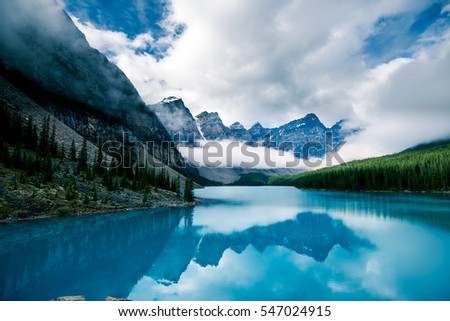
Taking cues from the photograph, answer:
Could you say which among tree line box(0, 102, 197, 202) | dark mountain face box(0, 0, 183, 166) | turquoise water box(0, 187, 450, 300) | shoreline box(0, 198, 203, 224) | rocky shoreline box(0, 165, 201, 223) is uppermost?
dark mountain face box(0, 0, 183, 166)

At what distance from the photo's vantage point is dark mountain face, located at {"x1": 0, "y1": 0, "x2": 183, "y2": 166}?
362 ft

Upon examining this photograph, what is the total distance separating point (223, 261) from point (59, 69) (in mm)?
152274

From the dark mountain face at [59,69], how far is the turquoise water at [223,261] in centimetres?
10544

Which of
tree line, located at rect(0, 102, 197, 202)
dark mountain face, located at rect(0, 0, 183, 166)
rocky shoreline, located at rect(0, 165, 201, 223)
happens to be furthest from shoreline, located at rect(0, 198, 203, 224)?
dark mountain face, located at rect(0, 0, 183, 166)

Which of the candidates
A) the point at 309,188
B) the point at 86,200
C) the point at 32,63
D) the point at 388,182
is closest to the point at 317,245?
the point at 86,200

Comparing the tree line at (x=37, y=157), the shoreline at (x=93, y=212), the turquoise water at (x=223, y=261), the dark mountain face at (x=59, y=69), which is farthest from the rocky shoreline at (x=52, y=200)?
the dark mountain face at (x=59, y=69)

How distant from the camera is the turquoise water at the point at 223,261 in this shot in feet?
51.7

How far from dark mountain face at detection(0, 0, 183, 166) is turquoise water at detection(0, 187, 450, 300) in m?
105

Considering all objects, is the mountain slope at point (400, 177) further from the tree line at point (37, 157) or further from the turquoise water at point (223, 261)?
the tree line at point (37, 157)

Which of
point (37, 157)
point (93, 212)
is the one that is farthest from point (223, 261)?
point (37, 157)

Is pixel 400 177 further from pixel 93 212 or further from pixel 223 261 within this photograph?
pixel 93 212

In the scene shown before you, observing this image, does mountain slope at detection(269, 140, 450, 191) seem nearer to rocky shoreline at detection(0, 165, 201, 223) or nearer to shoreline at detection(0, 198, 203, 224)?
shoreline at detection(0, 198, 203, 224)
